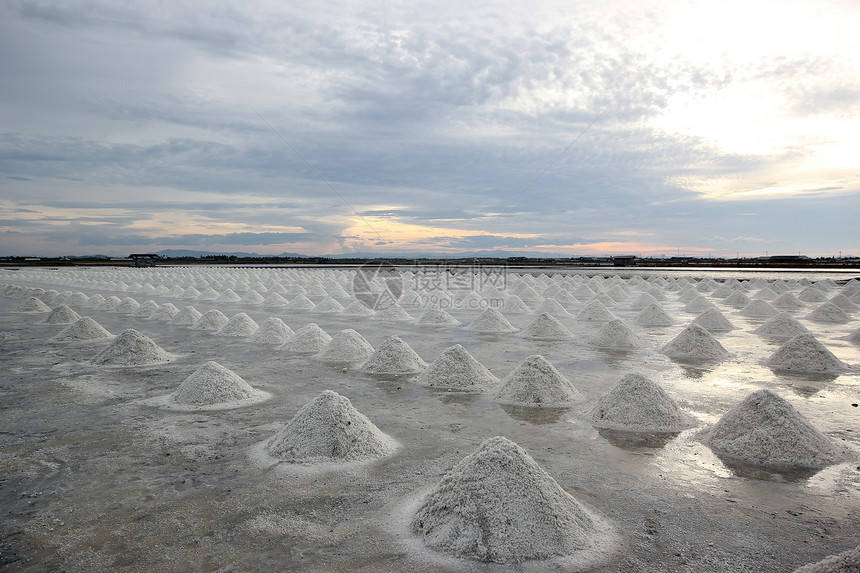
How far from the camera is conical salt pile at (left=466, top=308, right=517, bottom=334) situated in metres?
10.4

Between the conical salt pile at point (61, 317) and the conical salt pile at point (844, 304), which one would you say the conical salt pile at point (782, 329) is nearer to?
the conical salt pile at point (844, 304)

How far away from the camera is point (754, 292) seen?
1872 cm

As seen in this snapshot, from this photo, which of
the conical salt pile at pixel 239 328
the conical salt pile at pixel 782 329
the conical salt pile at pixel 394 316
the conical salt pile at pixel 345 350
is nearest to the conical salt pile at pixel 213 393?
the conical salt pile at pixel 345 350

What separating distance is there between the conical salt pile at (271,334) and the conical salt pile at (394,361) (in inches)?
108

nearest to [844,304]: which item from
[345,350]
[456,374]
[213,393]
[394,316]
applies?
[394,316]

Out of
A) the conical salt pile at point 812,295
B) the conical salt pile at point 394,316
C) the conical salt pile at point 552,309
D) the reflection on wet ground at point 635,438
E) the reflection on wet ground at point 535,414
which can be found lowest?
the reflection on wet ground at point 535,414

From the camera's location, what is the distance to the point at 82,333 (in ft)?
30.0

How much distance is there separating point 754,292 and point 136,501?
2104 centimetres

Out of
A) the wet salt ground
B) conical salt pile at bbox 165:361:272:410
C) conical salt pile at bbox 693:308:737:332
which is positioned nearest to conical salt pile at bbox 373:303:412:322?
the wet salt ground

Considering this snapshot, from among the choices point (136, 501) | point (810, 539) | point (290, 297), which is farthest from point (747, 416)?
point (290, 297)

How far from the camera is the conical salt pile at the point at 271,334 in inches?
351

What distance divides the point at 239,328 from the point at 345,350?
352 cm

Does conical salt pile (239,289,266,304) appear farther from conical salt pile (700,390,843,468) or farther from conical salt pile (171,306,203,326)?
conical salt pile (700,390,843,468)

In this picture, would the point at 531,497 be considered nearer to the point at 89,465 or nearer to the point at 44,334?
the point at 89,465
